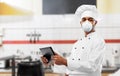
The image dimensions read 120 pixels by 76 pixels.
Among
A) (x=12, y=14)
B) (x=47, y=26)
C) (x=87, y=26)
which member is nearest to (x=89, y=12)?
(x=87, y=26)

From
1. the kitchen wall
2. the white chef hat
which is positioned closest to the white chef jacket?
the white chef hat

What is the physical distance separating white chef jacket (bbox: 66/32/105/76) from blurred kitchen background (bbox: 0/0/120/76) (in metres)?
2.01

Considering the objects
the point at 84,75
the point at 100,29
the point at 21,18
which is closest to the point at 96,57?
the point at 84,75

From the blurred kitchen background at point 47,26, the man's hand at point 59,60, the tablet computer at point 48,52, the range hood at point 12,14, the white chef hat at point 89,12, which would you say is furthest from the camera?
the range hood at point 12,14

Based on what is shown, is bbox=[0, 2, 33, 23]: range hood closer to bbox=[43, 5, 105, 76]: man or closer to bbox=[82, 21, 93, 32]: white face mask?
bbox=[43, 5, 105, 76]: man

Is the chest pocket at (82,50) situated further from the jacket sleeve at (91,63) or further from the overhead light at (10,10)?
the overhead light at (10,10)

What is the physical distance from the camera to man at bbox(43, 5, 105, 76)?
7.11ft

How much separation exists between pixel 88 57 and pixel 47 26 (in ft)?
7.68

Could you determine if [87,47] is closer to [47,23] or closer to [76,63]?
[76,63]

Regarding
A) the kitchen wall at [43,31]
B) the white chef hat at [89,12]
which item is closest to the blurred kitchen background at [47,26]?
the kitchen wall at [43,31]

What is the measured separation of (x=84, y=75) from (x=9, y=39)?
8.27 feet

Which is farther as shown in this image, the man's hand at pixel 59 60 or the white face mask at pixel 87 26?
the white face mask at pixel 87 26

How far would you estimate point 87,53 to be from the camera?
2.31 metres

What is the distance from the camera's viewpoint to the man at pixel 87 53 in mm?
2166
